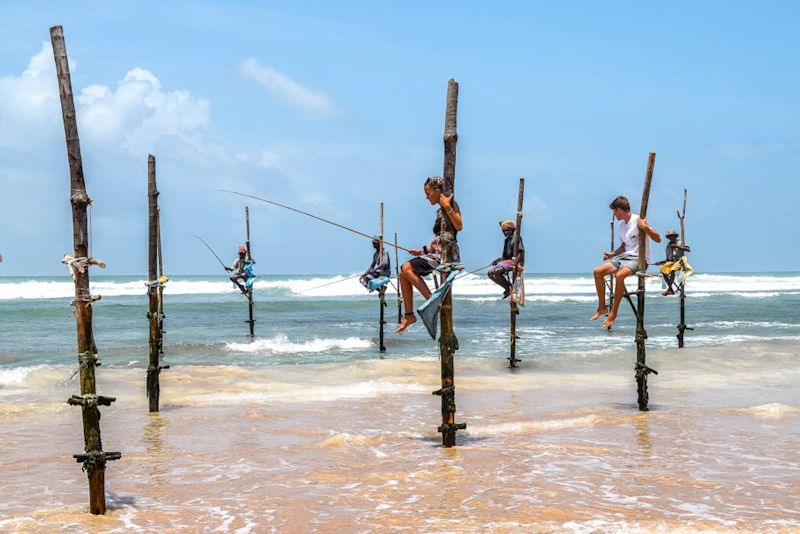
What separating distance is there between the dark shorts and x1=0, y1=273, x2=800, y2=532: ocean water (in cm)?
212

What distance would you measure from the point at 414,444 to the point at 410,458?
838 millimetres

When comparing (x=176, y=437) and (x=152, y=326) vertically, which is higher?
(x=152, y=326)

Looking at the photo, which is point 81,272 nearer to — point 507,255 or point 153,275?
point 153,275

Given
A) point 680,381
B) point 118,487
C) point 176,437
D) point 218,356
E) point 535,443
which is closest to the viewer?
point 118,487

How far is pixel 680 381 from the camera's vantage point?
17375mm

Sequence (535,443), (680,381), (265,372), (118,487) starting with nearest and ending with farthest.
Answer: (118,487)
(535,443)
(680,381)
(265,372)

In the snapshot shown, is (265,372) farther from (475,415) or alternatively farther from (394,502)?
(394,502)

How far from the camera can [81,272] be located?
23.6 feet

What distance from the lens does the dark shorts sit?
11.2 meters

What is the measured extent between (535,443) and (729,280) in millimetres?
80400

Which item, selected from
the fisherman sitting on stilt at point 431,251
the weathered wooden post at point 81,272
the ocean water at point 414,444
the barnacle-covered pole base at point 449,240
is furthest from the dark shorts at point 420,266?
the weathered wooden post at point 81,272

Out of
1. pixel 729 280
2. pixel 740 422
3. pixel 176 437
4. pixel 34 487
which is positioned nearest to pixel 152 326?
pixel 176 437

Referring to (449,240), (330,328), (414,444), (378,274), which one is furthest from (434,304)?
(330,328)

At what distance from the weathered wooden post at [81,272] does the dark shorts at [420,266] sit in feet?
15.1
